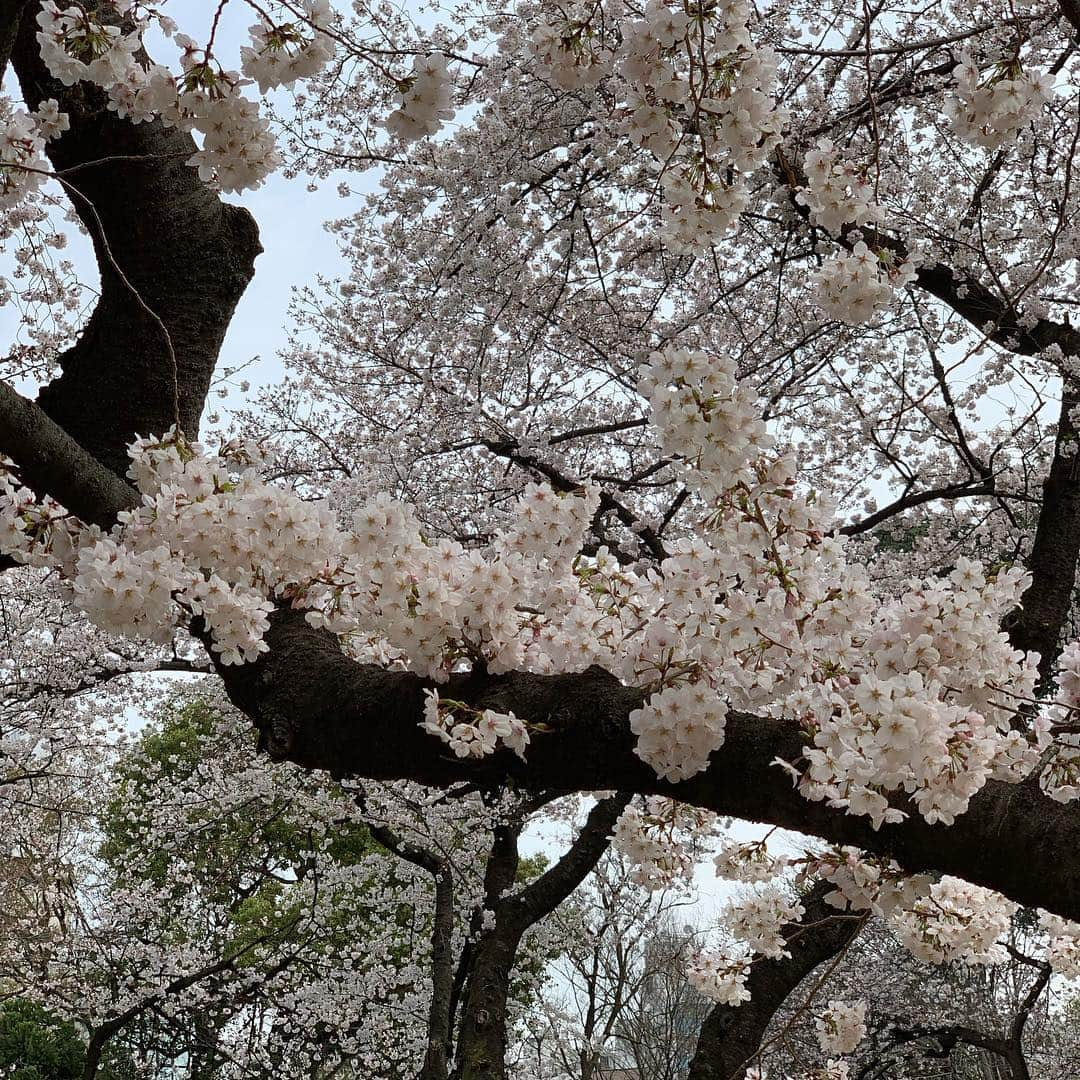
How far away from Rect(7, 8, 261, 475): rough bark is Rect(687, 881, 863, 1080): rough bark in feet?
13.3

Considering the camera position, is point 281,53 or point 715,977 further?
point 715,977

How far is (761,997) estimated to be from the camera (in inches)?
214

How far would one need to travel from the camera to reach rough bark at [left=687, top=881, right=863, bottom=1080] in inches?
210

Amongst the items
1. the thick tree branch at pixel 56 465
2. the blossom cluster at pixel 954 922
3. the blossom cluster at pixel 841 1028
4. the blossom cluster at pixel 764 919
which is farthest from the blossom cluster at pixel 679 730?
the blossom cluster at pixel 841 1028

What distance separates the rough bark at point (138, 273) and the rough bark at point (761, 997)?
4.05m

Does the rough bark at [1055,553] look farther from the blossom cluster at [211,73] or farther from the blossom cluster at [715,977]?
the blossom cluster at [211,73]

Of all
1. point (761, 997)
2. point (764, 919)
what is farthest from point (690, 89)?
point (761, 997)

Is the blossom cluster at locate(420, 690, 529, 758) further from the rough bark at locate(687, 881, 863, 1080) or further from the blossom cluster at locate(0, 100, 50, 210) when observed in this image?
the rough bark at locate(687, 881, 863, 1080)

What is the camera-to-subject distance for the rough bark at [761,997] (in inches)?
210

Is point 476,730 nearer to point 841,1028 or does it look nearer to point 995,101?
point 995,101

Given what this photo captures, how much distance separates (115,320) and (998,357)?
494cm

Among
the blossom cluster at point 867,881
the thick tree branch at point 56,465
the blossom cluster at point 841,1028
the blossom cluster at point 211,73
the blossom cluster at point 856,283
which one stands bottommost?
the blossom cluster at point 867,881

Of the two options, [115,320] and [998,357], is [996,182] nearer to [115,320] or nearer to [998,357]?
[998,357]

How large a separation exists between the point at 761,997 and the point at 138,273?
15.4 ft
